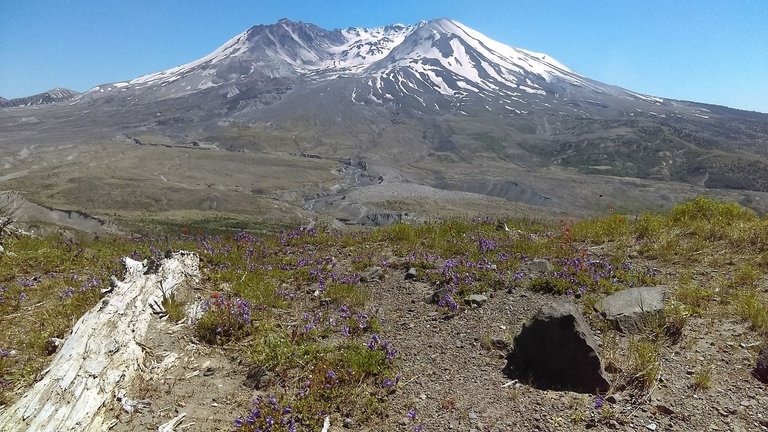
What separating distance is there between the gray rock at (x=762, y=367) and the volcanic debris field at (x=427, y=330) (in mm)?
12

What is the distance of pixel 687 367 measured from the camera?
14.1 feet

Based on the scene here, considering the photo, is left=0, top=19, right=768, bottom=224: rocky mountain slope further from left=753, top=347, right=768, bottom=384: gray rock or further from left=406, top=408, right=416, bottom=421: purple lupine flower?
left=753, top=347, right=768, bottom=384: gray rock

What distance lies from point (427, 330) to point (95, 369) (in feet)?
11.1

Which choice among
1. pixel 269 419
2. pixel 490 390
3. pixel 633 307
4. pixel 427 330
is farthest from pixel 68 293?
pixel 633 307

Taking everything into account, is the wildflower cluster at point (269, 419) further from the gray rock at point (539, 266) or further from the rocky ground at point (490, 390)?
the gray rock at point (539, 266)

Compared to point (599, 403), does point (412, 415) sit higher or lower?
lower

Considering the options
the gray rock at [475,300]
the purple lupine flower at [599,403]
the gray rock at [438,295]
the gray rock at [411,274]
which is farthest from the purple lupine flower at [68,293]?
the purple lupine flower at [599,403]

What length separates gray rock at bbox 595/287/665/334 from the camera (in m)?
5.13

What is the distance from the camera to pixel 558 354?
4352 millimetres

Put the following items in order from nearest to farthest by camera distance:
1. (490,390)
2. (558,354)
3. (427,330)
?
1. (490,390)
2. (558,354)
3. (427,330)

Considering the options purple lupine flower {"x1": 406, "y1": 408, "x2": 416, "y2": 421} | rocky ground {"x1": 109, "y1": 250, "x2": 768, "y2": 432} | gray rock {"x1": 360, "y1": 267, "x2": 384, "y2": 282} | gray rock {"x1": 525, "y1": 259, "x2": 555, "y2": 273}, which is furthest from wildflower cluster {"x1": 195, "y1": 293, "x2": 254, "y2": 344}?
gray rock {"x1": 525, "y1": 259, "x2": 555, "y2": 273}

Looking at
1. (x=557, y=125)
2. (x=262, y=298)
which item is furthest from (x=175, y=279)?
(x=557, y=125)

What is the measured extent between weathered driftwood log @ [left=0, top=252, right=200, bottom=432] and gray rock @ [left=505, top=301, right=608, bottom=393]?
3.61 metres

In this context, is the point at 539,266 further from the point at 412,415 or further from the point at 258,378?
the point at 258,378
